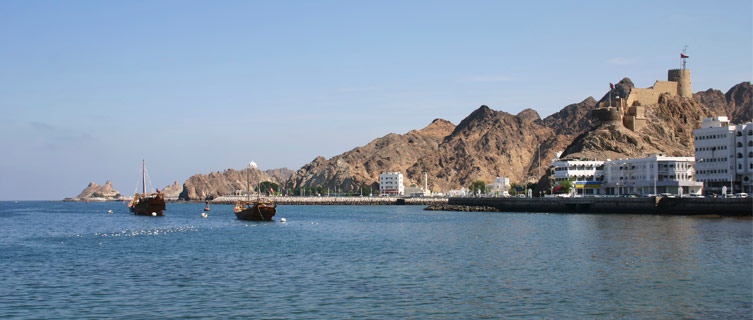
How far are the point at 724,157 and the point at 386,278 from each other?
10576 cm

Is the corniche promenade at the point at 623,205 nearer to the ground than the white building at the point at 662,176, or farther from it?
nearer to the ground

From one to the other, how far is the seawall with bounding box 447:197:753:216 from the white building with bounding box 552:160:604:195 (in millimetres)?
22427

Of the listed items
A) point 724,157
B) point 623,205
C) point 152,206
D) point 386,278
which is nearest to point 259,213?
point 152,206

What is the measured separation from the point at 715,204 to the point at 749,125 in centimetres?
2538

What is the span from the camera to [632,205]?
390ft

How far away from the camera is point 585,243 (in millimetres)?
61969

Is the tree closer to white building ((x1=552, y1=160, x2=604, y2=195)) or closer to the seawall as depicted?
white building ((x1=552, y1=160, x2=604, y2=195))

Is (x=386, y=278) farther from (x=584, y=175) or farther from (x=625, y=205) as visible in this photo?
(x=584, y=175)

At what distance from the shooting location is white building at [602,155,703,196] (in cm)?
14138

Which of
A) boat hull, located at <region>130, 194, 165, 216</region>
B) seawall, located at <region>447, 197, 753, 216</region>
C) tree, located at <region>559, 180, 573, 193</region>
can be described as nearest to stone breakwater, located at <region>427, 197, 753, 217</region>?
seawall, located at <region>447, 197, 753, 216</region>

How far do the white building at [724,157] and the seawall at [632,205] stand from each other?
16.5 m

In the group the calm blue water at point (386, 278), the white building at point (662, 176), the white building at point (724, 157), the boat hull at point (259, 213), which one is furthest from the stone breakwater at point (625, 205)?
the boat hull at point (259, 213)

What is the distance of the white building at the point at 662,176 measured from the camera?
141m

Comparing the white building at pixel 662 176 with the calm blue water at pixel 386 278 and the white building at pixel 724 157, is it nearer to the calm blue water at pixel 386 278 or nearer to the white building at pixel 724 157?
the white building at pixel 724 157
